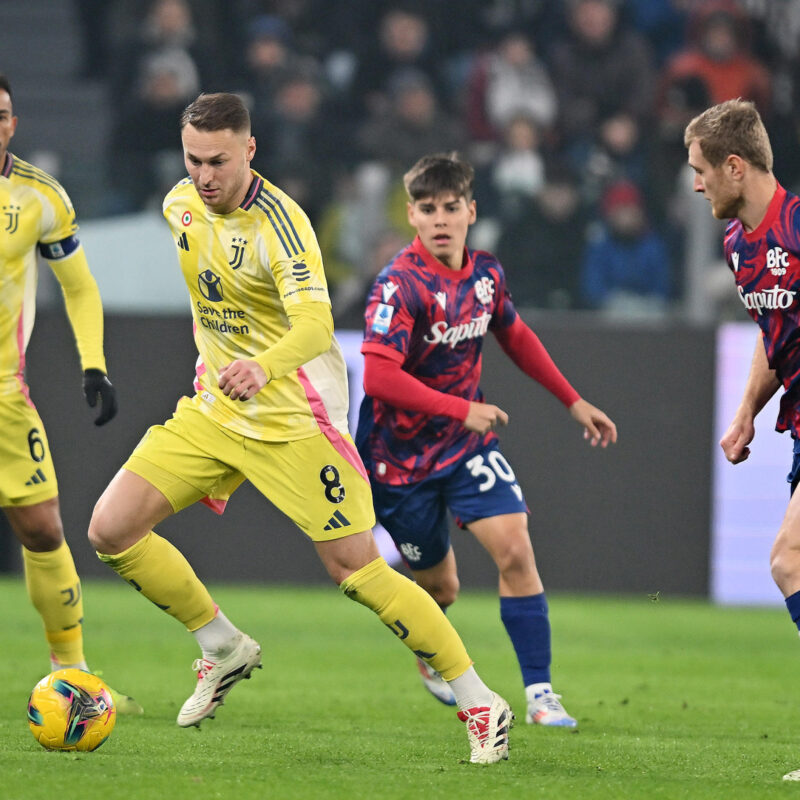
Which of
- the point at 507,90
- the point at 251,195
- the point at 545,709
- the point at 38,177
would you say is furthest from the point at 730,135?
the point at 507,90

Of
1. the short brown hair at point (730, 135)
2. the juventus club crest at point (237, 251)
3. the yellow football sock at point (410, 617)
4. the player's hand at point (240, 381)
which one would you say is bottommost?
the yellow football sock at point (410, 617)

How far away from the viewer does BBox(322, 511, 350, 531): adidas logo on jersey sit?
15.8 feet

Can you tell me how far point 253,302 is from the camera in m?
4.97

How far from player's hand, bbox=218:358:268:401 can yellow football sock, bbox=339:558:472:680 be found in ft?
2.79

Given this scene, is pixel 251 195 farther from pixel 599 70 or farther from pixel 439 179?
pixel 599 70

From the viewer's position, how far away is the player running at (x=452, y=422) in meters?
5.71

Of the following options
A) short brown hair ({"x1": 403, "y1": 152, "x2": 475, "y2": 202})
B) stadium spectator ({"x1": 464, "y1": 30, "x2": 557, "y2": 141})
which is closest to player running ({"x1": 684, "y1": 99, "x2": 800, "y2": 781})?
short brown hair ({"x1": 403, "y1": 152, "x2": 475, "y2": 202})

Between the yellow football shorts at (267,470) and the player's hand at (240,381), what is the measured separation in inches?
28.3

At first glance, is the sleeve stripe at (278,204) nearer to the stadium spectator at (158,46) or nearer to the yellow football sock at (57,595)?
the yellow football sock at (57,595)

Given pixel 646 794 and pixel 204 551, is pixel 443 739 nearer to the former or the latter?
pixel 646 794

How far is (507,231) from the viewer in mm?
10516

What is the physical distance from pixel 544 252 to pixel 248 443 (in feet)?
19.0

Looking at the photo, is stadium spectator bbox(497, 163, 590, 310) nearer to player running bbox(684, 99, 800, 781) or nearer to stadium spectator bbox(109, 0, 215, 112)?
stadium spectator bbox(109, 0, 215, 112)

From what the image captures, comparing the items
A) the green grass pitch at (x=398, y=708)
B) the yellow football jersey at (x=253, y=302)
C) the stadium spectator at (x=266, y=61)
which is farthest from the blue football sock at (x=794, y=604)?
the stadium spectator at (x=266, y=61)
